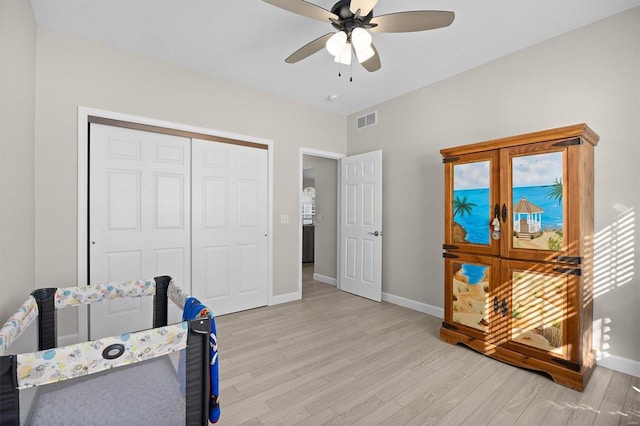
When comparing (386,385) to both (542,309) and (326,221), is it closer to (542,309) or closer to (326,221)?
(542,309)

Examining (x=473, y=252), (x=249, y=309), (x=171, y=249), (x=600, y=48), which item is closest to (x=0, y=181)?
(x=171, y=249)

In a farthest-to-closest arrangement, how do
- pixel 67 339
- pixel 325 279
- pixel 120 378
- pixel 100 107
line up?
pixel 325 279 → pixel 100 107 → pixel 67 339 → pixel 120 378

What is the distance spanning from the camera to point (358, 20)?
2043 mm

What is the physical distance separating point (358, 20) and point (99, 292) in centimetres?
247

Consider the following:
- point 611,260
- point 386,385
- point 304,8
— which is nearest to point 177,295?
point 386,385

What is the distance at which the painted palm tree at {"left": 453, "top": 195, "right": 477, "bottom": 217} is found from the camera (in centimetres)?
269

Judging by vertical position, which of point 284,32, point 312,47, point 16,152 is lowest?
point 16,152

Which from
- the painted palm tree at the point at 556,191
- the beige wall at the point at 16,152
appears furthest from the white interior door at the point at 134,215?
→ the painted palm tree at the point at 556,191

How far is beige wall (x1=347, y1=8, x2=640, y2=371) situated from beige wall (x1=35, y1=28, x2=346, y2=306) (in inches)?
60.5

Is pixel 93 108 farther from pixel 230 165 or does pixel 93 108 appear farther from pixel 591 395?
pixel 591 395

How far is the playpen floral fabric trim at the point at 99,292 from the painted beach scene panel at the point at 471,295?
2.50m

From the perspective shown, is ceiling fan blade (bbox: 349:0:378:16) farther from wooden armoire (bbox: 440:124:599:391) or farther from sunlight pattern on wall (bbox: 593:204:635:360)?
sunlight pattern on wall (bbox: 593:204:635:360)

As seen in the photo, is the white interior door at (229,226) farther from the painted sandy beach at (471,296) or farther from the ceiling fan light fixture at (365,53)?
the painted sandy beach at (471,296)

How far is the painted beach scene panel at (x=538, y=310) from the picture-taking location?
85.8 inches
